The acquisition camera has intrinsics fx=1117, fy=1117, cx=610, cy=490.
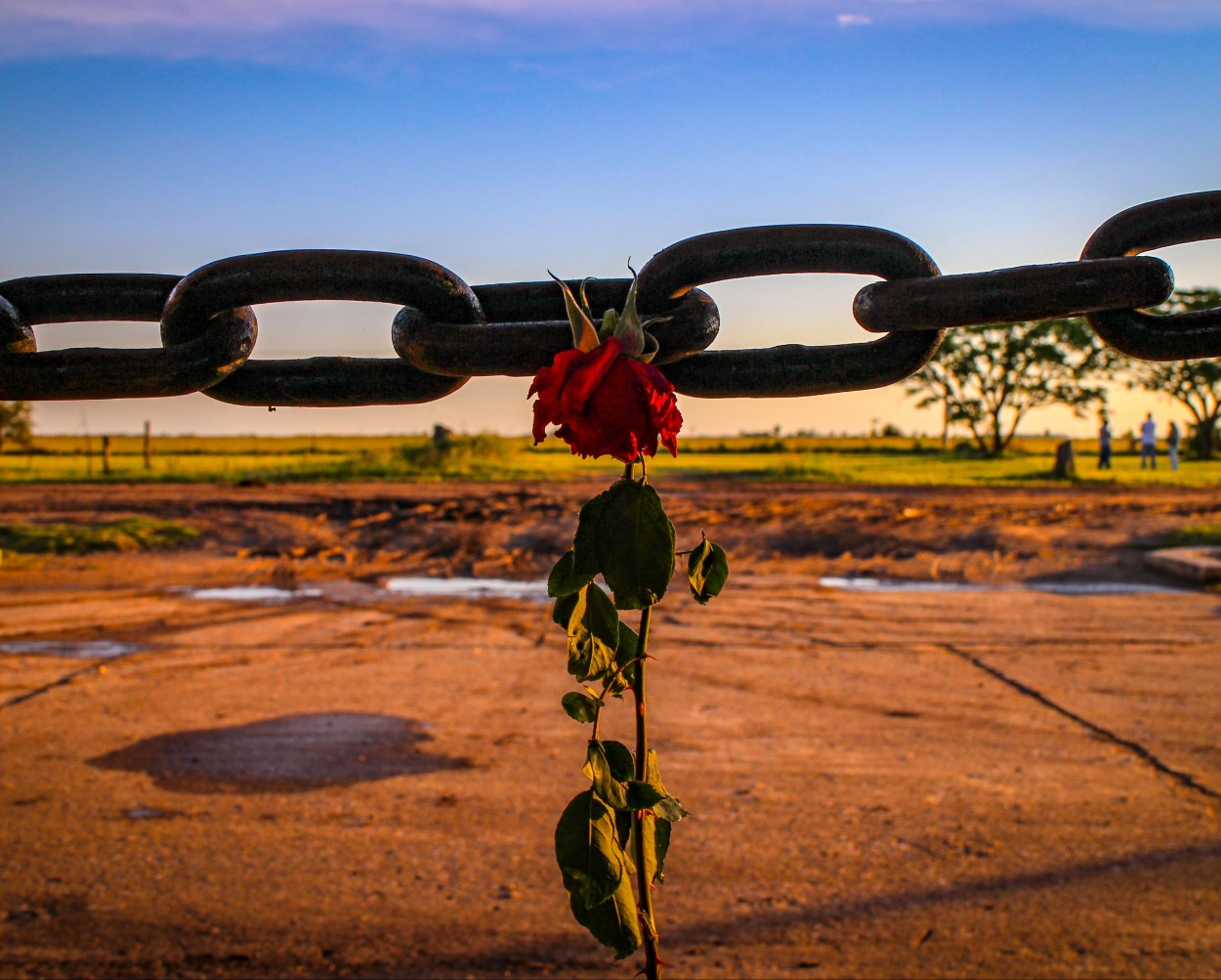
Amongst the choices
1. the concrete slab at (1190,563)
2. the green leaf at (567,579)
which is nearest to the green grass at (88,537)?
the concrete slab at (1190,563)

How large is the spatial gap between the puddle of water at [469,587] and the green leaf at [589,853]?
38.0 feet

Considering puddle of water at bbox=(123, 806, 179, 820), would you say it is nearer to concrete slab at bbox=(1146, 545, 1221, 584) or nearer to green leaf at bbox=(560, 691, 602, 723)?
green leaf at bbox=(560, 691, 602, 723)

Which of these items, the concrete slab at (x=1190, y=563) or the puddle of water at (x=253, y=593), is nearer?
the puddle of water at (x=253, y=593)

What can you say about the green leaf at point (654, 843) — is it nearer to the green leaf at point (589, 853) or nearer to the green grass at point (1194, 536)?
the green leaf at point (589, 853)

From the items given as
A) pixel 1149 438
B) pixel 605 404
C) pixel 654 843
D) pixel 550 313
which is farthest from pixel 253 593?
pixel 1149 438

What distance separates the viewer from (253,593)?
43.5 feet

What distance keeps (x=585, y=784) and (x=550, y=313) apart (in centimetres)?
521

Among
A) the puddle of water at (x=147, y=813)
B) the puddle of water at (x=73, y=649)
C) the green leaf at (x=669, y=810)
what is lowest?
the puddle of water at (x=147, y=813)

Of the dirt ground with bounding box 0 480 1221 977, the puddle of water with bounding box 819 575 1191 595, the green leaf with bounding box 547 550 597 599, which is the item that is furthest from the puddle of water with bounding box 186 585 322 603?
the green leaf with bounding box 547 550 597 599

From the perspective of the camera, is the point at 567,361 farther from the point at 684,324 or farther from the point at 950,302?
the point at 950,302

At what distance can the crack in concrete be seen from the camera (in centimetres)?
617

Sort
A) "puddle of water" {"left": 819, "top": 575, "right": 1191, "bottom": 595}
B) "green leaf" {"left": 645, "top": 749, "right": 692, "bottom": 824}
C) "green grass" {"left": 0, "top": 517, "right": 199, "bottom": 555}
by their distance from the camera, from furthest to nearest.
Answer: "green grass" {"left": 0, "top": 517, "right": 199, "bottom": 555} < "puddle of water" {"left": 819, "top": 575, "right": 1191, "bottom": 595} < "green leaf" {"left": 645, "top": 749, "right": 692, "bottom": 824}

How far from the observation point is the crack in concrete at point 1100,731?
6.17m

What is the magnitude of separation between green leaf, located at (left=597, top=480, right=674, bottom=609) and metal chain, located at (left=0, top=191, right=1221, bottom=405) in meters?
0.31
